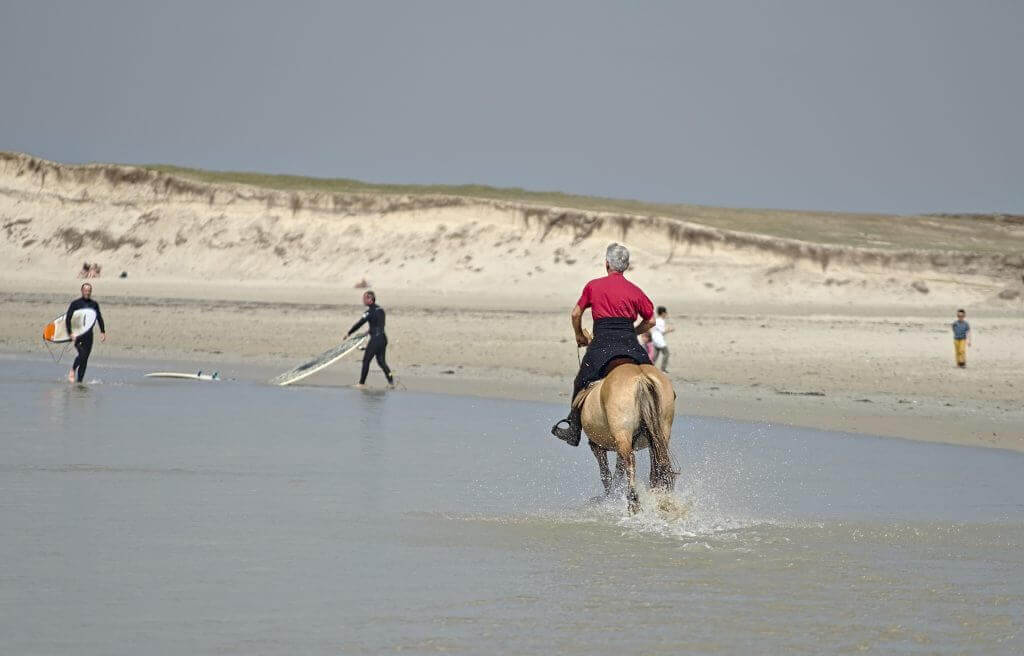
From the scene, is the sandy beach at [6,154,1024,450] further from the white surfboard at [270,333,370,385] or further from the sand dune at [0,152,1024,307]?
the white surfboard at [270,333,370,385]

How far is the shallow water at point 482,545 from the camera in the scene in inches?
288

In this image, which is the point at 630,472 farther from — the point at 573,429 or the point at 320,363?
the point at 320,363

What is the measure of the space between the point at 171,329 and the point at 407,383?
467 inches

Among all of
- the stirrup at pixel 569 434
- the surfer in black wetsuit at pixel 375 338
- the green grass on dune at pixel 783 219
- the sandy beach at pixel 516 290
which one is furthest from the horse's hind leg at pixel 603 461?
the green grass on dune at pixel 783 219

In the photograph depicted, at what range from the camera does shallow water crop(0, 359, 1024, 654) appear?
732 centimetres

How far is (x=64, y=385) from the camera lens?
21594mm

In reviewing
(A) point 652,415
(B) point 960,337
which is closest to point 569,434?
(A) point 652,415

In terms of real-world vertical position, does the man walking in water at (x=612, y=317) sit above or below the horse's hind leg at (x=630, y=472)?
above

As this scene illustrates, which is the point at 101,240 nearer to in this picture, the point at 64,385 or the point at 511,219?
the point at 511,219

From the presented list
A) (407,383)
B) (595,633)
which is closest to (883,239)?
(407,383)

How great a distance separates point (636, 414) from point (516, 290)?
3607 centimetres

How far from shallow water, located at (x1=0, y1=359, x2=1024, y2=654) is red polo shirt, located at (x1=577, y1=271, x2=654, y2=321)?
1.44m

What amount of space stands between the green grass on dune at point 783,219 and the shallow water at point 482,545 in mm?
38131

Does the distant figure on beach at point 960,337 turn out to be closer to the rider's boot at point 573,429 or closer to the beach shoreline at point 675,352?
the beach shoreline at point 675,352
